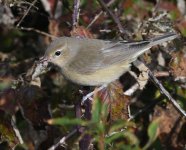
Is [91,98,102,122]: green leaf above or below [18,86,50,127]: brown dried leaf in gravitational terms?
above

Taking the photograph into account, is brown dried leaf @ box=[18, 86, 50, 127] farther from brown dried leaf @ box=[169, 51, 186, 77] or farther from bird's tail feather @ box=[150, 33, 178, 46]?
brown dried leaf @ box=[169, 51, 186, 77]

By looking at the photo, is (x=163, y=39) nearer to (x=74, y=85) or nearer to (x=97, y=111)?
(x=74, y=85)

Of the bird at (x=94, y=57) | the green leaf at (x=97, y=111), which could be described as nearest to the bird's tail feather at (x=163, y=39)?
the bird at (x=94, y=57)

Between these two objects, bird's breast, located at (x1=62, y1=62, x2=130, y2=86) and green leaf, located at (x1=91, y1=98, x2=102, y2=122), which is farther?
bird's breast, located at (x1=62, y1=62, x2=130, y2=86)

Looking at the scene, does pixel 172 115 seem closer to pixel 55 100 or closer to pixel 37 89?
pixel 55 100

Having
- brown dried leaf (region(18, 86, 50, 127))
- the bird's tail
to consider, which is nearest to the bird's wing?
the bird's tail

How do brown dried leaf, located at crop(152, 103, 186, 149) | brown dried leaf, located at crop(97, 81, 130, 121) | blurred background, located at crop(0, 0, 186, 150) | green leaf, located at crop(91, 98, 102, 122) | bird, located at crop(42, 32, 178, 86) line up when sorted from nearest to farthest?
1. green leaf, located at crop(91, 98, 102, 122)
2. brown dried leaf, located at crop(97, 81, 130, 121)
3. blurred background, located at crop(0, 0, 186, 150)
4. bird, located at crop(42, 32, 178, 86)
5. brown dried leaf, located at crop(152, 103, 186, 149)

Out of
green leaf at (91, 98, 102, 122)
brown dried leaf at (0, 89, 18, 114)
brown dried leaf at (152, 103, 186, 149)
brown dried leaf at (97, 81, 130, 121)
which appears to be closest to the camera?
green leaf at (91, 98, 102, 122)

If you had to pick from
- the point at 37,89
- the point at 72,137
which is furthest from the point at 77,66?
the point at 72,137
